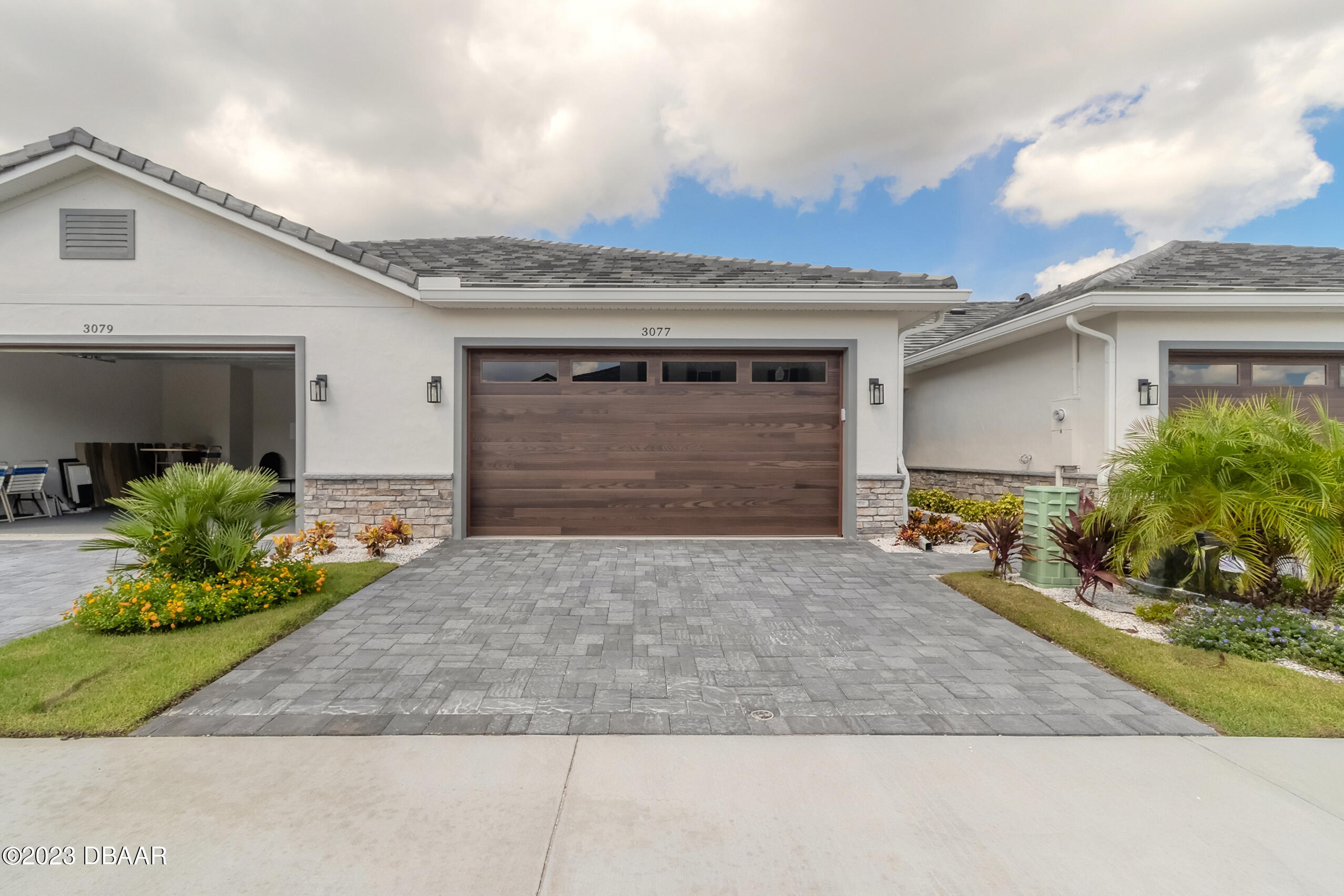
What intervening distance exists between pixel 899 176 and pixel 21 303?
17.0 m

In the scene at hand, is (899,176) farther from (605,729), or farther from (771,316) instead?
(605,729)

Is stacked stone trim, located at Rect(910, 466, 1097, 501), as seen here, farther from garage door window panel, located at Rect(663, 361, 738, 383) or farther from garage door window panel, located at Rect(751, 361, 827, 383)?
garage door window panel, located at Rect(663, 361, 738, 383)

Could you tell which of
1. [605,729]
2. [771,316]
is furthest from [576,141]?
[605,729]

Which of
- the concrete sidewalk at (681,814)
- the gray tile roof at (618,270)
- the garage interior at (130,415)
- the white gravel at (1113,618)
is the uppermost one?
the gray tile roof at (618,270)

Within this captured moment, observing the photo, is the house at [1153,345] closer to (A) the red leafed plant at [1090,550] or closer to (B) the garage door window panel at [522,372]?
(A) the red leafed plant at [1090,550]

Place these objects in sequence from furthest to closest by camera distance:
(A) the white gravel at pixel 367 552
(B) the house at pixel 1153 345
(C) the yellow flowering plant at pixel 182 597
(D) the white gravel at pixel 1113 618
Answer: (B) the house at pixel 1153 345, (A) the white gravel at pixel 367 552, (D) the white gravel at pixel 1113 618, (C) the yellow flowering plant at pixel 182 597

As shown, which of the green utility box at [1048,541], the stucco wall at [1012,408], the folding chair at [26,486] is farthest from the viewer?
the folding chair at [26,486]

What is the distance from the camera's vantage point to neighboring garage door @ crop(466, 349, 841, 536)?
7699 mm

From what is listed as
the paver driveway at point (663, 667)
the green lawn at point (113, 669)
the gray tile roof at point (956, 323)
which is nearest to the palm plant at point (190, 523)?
the green lawn at point (113, 669)

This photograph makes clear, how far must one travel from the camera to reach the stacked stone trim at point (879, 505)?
303 inches

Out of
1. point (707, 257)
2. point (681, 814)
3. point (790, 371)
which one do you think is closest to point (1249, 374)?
point (790, 371)

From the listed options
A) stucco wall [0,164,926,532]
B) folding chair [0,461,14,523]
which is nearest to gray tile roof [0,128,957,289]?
stucco wall [0,164,926,532]

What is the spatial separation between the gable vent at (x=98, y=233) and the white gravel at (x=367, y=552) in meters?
4.68

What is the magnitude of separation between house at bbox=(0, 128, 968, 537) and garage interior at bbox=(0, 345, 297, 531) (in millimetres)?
752
